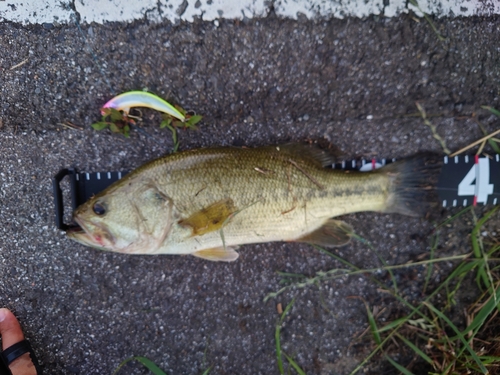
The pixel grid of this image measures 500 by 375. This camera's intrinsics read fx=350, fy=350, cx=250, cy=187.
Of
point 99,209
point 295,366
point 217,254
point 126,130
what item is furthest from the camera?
point 295,366

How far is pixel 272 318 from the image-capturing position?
2.51 metres

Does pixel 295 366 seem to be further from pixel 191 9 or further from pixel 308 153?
pixel 191 9

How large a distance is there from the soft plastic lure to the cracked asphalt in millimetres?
70

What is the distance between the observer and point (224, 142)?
2387 millimetres

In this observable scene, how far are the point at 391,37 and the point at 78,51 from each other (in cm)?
208

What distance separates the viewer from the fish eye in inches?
79.1

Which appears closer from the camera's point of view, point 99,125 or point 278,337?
point 99,125

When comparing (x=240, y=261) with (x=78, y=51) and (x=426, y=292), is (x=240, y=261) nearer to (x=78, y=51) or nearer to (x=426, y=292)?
(x=426, y=292)

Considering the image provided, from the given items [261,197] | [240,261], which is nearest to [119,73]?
[261,197]

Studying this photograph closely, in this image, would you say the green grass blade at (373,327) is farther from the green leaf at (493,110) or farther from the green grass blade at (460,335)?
the green leaf at (493,110)

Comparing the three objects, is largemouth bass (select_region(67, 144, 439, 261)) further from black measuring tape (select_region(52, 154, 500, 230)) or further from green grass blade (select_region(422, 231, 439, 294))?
green grass blade (select_region(422, 231, 439, 294))

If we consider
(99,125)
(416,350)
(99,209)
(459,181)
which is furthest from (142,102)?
(416,350)

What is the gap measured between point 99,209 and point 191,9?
4.61ft

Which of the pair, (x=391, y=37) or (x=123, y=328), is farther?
(x=123, y=328)
